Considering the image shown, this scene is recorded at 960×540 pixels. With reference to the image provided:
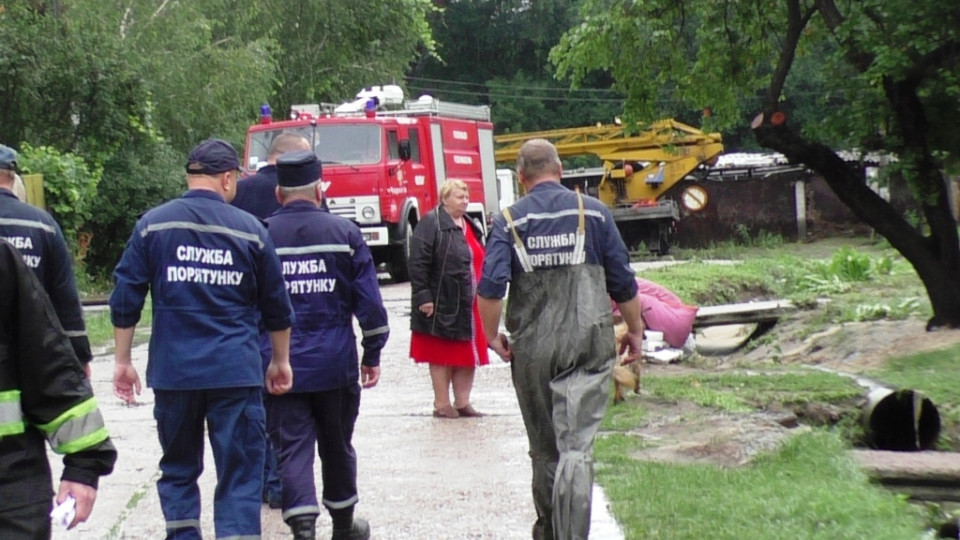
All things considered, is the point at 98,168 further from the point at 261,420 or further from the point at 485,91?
the point at 485,91

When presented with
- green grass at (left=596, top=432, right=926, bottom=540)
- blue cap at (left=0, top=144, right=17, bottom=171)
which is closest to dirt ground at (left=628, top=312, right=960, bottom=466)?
green grass at (left=596, top=432, right=926, bottom=540)

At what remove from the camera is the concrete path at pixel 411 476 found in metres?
7.52

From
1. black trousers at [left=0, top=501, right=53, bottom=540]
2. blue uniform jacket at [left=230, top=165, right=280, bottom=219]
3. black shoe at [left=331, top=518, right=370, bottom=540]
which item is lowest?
black shoe at [left=331, top=518, right=370, bottom=540]

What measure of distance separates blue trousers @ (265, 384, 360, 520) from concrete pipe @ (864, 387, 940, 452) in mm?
5146

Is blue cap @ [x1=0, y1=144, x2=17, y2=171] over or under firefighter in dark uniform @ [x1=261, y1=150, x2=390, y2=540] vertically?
over

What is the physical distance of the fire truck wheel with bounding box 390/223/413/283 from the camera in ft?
79.3

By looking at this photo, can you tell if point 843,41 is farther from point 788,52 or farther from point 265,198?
point 265,198

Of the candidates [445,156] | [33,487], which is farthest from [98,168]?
[33,487]

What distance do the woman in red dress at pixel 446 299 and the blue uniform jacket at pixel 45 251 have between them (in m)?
4.01

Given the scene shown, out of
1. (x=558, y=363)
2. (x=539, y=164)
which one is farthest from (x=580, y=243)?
(x=558, y=363)

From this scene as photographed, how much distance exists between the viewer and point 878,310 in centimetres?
1742

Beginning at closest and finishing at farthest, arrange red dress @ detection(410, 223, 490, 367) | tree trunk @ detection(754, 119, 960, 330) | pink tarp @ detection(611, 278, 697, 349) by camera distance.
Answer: red dress @ detection(410, 223, 490, 367)
pink tarp @ detection(611, 278, 697, 349)
tree trunk @ detection(754, 119, 960, 330)

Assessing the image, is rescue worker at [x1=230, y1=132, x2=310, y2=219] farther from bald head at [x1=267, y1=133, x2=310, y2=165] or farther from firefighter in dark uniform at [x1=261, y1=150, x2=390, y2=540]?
firefighter in dark uniform at [x1=261, y1=150, x2=390, y2=540]

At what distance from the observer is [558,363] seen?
6734 millimetres
